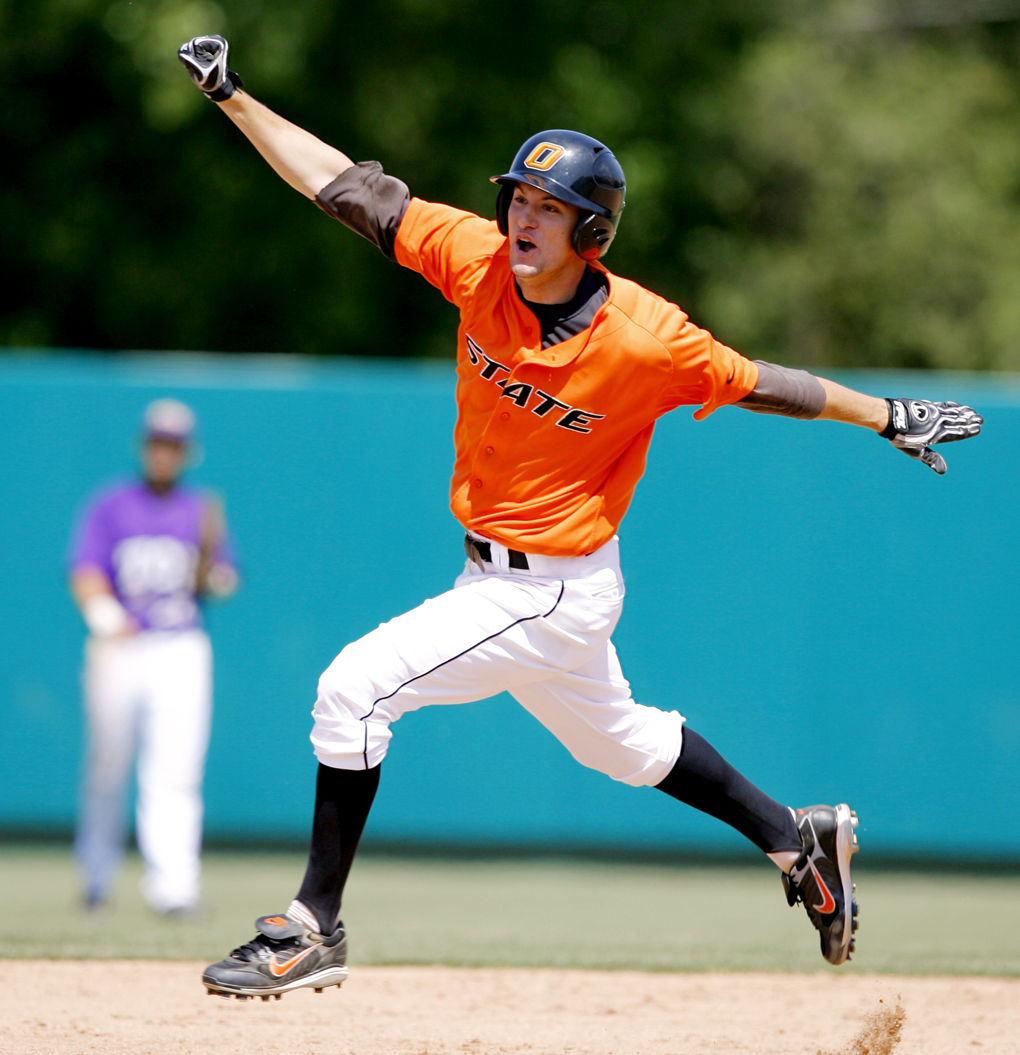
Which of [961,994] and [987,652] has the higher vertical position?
[987,652]

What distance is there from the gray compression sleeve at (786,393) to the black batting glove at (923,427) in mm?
238

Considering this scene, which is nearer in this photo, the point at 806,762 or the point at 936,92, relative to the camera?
the point at 806,762

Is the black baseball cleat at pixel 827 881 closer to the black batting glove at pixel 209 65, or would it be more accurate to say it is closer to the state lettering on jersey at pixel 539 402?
the state lettering on jersey at pixel 539 402

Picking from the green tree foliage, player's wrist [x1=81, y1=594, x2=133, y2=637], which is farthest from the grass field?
the green tree foliage

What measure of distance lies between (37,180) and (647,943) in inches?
452

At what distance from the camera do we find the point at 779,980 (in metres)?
5.96

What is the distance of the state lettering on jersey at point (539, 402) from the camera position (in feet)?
13.6

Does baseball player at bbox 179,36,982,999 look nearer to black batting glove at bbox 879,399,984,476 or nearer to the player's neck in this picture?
black batting glove at bbox 879,399,984,476

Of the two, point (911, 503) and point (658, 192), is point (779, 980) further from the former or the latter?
point (658, 192)

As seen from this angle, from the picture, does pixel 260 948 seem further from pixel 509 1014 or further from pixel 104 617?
pixel 104 617

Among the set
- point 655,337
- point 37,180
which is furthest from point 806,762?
point 37,180

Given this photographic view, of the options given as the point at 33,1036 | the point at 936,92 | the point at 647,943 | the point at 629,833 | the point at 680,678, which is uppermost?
the point at 936,92

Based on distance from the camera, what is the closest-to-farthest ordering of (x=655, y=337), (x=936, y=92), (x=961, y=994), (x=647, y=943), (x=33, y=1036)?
(x=655, y=337) < (x=33, y=1036) < (x=961, y=994) < (x=647, y=943) < (x=936, y=92)

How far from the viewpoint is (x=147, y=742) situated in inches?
287
